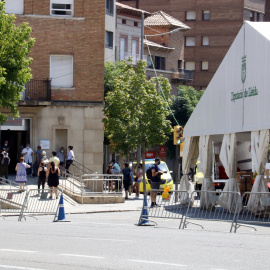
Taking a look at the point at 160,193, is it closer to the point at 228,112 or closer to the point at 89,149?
the point at 228,112

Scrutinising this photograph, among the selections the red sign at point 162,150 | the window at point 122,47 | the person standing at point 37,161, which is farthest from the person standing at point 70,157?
the red sign at point 162,150

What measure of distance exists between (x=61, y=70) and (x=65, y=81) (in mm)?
599

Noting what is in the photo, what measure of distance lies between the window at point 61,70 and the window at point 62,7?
7.70ft

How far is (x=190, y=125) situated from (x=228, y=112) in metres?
3.72

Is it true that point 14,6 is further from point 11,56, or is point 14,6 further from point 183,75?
point 183,75

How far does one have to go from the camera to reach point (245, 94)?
930 inches

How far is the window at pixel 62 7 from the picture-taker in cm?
3903

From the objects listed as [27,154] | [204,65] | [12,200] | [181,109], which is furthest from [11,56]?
[204,65]

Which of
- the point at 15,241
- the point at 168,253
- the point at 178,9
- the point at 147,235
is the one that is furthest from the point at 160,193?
the point at 178,9

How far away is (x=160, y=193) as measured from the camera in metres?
23.5

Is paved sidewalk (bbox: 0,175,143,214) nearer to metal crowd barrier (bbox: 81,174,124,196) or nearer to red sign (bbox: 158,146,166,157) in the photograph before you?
metal crowd barrier (bbox: 81,174,124,196)

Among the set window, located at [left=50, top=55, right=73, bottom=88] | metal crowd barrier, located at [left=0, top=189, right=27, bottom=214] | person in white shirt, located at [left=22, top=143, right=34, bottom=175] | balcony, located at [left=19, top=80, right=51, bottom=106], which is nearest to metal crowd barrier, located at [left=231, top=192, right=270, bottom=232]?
metal crowd barrier, located at [left=0, top=189, right=27, bottom=214]

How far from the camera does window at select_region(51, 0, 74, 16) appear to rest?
3903cm

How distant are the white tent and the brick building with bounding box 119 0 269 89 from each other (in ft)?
196
